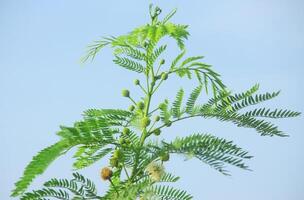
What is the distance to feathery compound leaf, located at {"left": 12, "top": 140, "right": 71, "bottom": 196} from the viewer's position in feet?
9.17

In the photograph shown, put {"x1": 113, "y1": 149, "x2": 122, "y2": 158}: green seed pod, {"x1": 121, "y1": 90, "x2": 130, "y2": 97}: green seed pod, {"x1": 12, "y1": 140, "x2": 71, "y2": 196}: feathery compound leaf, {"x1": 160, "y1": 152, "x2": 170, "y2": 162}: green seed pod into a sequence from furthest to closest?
{"x1": 121, "y1": 90, "x2": 130, "y2": 97}: green seed pod
{"x1": 113, "y1": 149, "x2": 122, "y2": 158}: green seed pod
{"x1": 160, "y1": 152, "x2": 170, "y2": 162}: green seed pod
{"x1": 12, "y1": 140, "x2": 71, "y2": 196}: feathery compound leaf

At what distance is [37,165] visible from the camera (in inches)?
110

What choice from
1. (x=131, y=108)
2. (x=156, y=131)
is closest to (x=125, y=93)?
(x=131, y=108)

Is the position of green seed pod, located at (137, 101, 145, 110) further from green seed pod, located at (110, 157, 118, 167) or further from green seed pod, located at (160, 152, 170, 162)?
green seed pod, located at (160, 152, 170, 162)

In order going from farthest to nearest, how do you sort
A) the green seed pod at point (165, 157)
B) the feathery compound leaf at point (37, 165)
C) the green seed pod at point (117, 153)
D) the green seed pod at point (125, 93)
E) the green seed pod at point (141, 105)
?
1. the green seed pod at point (125, 93)
2. the green seed pod at point (141, 105)
3. the green seed pod at point (117, 153)
4. the green seed pod at point (165, 157)
5. the feathery compound leaf at point (37, 165)

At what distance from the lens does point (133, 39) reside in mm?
3639

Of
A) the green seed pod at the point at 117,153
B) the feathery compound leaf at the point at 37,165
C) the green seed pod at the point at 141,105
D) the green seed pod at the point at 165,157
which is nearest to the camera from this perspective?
the feathery compound leaf at the point at 37,165

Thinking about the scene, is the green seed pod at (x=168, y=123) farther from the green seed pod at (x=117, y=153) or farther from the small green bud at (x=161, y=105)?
the green seed pod at (x=117, y=153)

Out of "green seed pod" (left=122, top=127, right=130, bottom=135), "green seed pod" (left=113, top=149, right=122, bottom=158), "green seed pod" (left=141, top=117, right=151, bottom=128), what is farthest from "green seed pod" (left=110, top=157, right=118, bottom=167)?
"green seed pod" (left=141, top=117, right=151, bottom=128)

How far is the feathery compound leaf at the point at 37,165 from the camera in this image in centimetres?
279

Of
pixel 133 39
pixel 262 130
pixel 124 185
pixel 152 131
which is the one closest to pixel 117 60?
pixel 133 39

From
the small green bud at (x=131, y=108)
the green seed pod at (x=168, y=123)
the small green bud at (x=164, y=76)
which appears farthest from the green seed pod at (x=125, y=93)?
the green seed pod at (x=168, y=123)

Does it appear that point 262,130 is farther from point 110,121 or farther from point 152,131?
point 110,121

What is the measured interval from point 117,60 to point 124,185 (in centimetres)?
112
